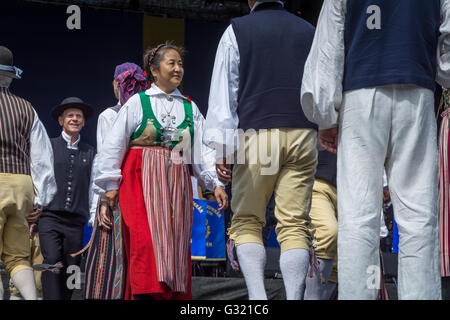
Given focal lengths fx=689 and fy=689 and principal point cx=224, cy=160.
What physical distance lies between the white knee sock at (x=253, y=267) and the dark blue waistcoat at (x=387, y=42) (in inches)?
33.1

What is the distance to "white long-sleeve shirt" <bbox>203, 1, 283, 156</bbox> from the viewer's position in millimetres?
3205

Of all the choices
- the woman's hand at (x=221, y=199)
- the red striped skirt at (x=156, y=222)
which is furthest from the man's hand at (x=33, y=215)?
the woman's hand at (x=221, y=199)

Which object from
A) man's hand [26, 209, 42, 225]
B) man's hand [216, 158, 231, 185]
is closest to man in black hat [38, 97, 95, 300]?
man's hand [26, 209, 42, 225]

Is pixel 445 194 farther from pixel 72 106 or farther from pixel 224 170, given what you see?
pixel 72 106

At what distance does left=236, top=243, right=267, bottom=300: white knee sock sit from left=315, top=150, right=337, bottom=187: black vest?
131cm

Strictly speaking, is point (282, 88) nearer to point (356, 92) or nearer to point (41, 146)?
point (356, 92)

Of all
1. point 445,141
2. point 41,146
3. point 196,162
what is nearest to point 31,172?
point 41,146

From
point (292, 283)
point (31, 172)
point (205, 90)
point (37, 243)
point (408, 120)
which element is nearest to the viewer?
point (408, 120)

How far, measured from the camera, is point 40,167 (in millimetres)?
4344

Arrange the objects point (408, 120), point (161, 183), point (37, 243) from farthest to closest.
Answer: point (37, 243)
point (161, 183)
point (408, 120)

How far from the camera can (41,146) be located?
434 centimetres

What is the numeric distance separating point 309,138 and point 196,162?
112 cm

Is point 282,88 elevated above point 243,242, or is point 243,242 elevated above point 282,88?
point 282,88

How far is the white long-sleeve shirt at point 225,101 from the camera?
10.5 feet
